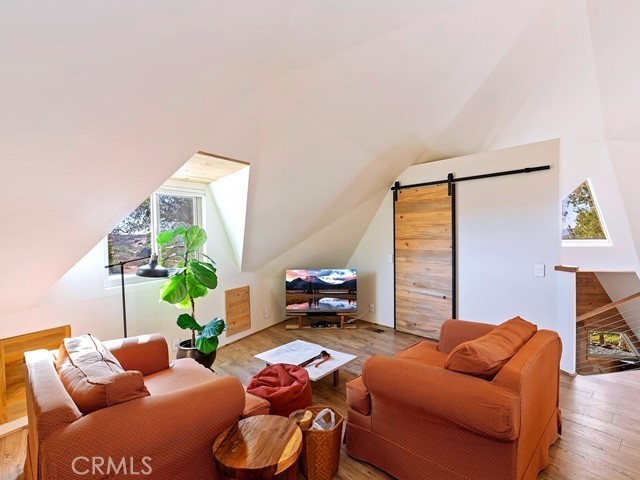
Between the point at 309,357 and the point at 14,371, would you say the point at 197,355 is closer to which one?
the point at 309,357

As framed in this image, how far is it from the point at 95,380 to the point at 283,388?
115cm

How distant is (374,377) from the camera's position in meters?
1.72

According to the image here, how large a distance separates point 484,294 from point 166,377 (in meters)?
3.43

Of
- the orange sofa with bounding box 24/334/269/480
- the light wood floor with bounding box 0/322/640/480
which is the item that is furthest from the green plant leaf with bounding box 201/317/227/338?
the orange sofa with bounding box 24/334/269/480

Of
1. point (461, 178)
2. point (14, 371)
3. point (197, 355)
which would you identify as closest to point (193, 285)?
point (197, 355)

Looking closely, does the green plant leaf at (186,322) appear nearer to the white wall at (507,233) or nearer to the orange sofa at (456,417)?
the orange sofa at (456,417)

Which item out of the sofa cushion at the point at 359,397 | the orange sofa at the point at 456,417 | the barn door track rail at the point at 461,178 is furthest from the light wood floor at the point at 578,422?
the barn door track rail at the point at 461,178

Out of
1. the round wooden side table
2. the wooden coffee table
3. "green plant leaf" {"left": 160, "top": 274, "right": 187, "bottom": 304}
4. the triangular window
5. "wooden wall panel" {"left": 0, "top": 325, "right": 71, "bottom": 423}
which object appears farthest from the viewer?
the triangular window

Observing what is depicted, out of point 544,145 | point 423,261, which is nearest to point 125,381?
point 423,261

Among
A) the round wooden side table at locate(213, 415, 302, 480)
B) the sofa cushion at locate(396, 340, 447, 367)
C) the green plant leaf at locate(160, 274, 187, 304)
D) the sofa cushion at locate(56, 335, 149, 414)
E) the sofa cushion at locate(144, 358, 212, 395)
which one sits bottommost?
the sofa cushion at locate(144, 358, 212, 395)

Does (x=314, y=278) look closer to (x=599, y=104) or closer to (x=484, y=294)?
(x=484, y=294)

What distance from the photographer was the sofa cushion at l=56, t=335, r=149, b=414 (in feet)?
4.08

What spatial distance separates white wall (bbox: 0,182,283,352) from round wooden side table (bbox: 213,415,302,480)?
2079 mm

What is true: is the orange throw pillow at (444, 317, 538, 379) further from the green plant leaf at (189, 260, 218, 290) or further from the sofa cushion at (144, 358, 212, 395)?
the green plant leaf at (189, 260, 218, 290)
